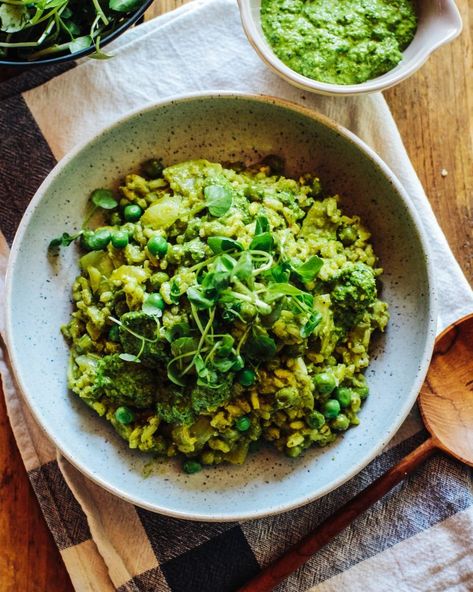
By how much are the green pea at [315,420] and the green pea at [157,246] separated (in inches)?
36.7

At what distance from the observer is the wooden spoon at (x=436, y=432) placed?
327 centimetres

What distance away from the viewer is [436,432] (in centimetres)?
335

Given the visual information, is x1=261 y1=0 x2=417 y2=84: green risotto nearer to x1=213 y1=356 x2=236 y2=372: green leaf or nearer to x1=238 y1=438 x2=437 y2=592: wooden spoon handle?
x1=213 y1=356 x2=236 y2=372: green leaf

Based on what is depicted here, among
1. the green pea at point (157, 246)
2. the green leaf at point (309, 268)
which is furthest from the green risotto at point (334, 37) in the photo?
the green pea at point (157, 246)

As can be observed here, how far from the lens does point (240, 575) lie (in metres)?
3.38

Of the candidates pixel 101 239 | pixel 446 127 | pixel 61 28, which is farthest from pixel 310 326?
pixel 61 28

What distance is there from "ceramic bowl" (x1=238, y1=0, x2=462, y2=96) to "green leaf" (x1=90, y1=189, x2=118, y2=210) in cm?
95

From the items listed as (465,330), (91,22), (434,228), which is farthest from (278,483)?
(91,22)

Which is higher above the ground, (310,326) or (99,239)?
(99,239)

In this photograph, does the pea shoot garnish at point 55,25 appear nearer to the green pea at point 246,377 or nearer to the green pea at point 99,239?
the green pea at point 99,239

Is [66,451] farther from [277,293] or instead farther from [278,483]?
[277,293]

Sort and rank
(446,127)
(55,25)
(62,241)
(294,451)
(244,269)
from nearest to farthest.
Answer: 1. (244,269)
2. (294,451)
3. (62,241)
4. (55,25)
5. (446,127)

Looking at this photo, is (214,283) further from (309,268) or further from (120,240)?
(120,240)

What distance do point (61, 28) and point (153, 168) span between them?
2.58 feet
